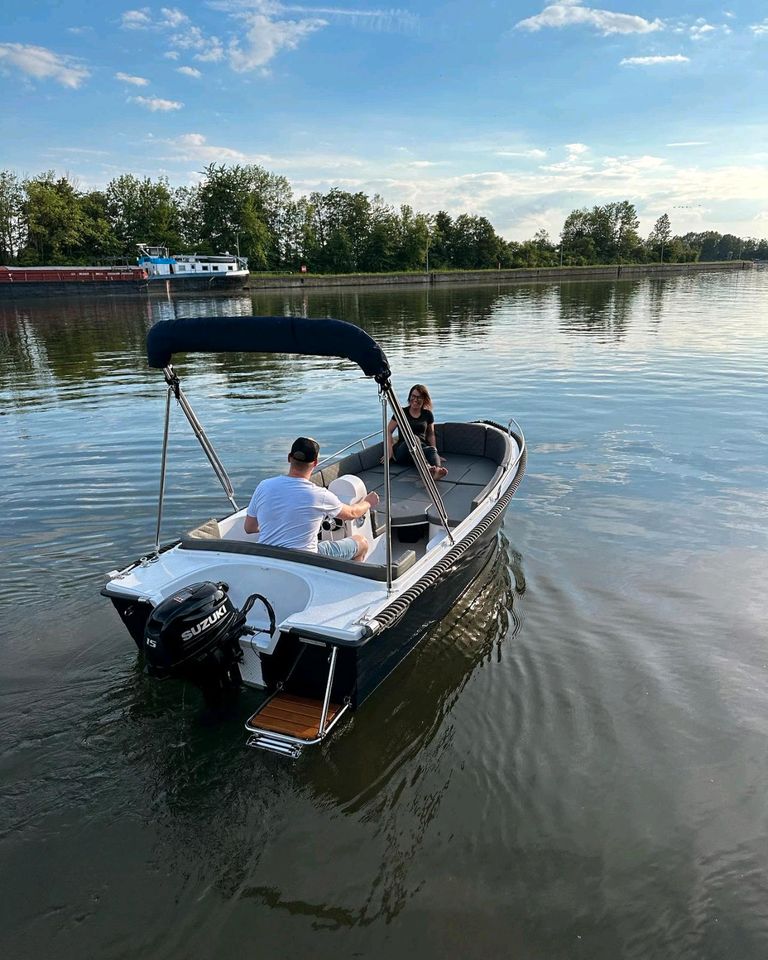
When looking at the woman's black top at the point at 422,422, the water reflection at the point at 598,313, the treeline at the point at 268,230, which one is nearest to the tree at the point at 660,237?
the treeline at the point at 268,230

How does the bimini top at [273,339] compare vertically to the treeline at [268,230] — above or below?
below

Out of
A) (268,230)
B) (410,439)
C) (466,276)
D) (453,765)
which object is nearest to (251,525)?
(410,439)

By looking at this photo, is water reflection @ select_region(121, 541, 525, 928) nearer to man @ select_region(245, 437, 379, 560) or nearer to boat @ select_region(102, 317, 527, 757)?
boat @ select_region(102, 317, 527, 757)

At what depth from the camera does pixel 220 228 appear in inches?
3533

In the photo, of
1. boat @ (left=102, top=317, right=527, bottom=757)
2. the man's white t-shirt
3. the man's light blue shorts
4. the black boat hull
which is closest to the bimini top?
boat @ (left=102, top=317, right=527, bottom=757)

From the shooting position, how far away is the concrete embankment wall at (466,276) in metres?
71.4

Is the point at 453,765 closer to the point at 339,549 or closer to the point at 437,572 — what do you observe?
the point at 437,572

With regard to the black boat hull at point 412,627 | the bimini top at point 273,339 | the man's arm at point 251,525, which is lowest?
the black boat hull at point 412,627

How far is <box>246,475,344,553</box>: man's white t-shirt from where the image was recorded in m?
5.02

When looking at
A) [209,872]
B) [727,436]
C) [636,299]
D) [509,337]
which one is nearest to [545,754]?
[209,872]

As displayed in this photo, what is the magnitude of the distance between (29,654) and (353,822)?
3440mm

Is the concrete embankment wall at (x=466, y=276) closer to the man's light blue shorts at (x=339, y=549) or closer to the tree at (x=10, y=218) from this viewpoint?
the tree at (x=10, y=218)

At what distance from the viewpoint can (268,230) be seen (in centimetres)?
9488

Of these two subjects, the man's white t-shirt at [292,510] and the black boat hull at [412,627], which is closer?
the black boat hull at [412,627]
